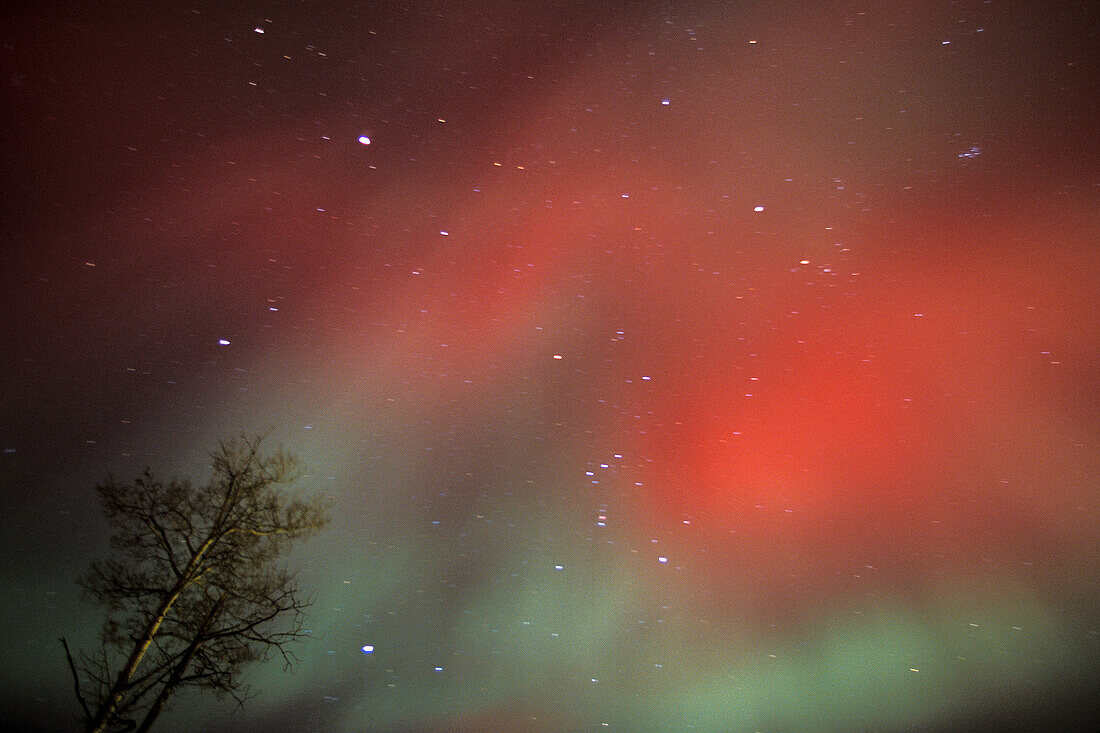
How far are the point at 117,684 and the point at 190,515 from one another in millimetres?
1560

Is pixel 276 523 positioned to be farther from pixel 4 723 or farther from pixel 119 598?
pixel 4 723

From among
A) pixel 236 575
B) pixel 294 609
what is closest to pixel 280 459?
pixel 236 575

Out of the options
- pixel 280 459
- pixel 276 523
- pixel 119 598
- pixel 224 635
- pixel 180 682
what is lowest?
pixel 180 682

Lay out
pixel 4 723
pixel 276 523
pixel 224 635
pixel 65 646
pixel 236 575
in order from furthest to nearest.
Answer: pixel 4 723
pixel 276 523
pixel 236 575
pixel 224 635
pixel 65 646

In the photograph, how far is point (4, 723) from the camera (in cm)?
3572

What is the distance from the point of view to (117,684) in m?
4.69

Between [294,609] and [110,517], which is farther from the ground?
[110,517]

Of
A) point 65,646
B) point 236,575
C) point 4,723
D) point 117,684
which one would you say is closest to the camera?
point 65,646

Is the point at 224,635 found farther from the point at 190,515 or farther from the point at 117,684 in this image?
the point at 190,515

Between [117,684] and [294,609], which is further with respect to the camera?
[294,609]

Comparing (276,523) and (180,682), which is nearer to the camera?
(180,682)

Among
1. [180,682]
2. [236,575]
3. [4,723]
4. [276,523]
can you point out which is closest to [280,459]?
[276,523]

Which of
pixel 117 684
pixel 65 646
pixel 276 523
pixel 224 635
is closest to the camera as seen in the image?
pixel 65 646

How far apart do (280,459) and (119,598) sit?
1909 millimetres
